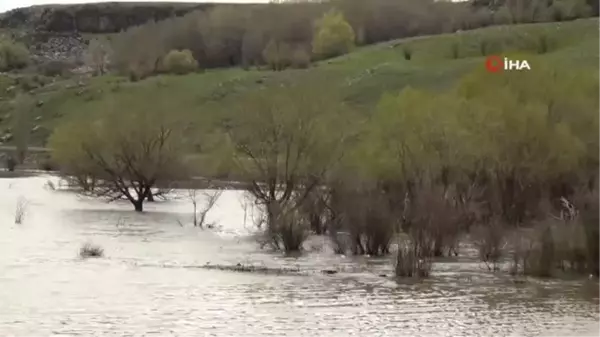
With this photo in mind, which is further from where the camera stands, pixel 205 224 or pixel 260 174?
pixel 205 224

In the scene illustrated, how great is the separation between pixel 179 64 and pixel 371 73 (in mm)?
47063

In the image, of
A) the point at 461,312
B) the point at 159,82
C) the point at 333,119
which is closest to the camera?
the point at 461,312

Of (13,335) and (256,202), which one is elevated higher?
(256,202)

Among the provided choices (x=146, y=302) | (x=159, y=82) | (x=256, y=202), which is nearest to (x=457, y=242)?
(x=256, y=202)

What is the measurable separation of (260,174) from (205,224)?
227 inches

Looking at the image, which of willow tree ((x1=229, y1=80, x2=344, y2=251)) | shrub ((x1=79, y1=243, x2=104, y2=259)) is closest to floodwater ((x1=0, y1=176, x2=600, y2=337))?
shrub ((x1=79, y1=243, x2=104, y2=259))

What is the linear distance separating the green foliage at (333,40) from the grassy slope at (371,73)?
3893 mm

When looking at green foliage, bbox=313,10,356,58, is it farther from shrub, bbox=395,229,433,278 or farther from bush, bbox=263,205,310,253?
shrub, bbox=395,229,433,278

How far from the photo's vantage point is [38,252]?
32562mm

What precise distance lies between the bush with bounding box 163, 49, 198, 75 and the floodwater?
4410 inches

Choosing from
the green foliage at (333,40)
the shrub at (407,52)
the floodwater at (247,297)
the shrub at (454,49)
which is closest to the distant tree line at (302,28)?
the green foliage at (333,40)

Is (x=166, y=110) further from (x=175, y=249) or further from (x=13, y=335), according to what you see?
(x=13, y=335)

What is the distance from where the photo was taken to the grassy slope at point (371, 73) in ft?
327

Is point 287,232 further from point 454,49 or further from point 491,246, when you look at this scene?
point 454,49
